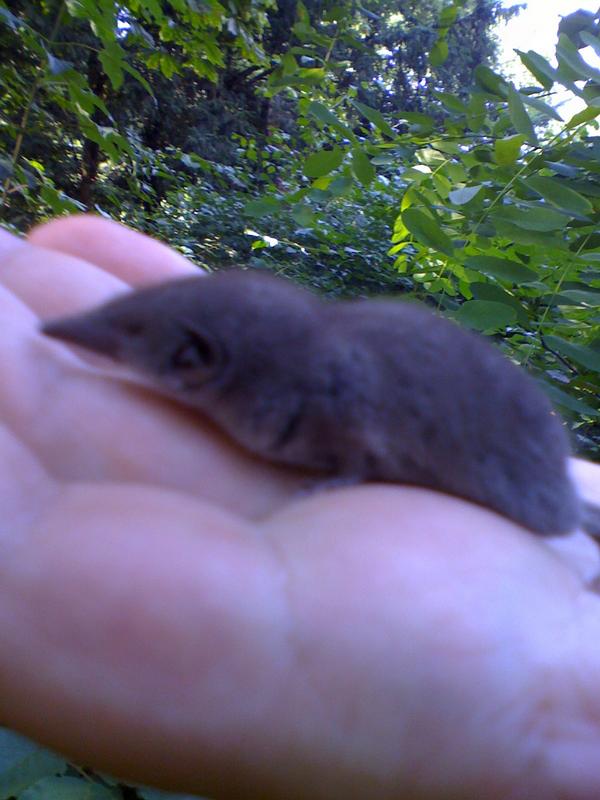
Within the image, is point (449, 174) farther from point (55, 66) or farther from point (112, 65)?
point (55, 66)

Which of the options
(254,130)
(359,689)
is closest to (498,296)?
(359,689)

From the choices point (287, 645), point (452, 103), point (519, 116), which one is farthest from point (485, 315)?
point (287, 645)

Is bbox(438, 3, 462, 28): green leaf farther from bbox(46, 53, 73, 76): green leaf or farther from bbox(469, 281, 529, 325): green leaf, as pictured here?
bbox(46, 53, 73, 76): green leaf

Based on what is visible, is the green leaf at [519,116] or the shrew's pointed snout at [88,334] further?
the green leaf at [519,116]

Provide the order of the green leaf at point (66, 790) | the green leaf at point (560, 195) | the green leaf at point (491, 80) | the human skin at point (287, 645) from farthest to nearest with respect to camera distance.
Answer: the green leaf at point (491, 80) → the green leaf at point (560, 195) → the green leaf at point (66, 790) → the human skin at point (287, 645)

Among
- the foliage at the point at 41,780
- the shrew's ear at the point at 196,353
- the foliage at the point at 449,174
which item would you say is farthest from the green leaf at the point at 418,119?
the foliage at the point at 41,780

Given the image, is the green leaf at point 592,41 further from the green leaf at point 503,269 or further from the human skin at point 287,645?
the human skin at point 287,645
